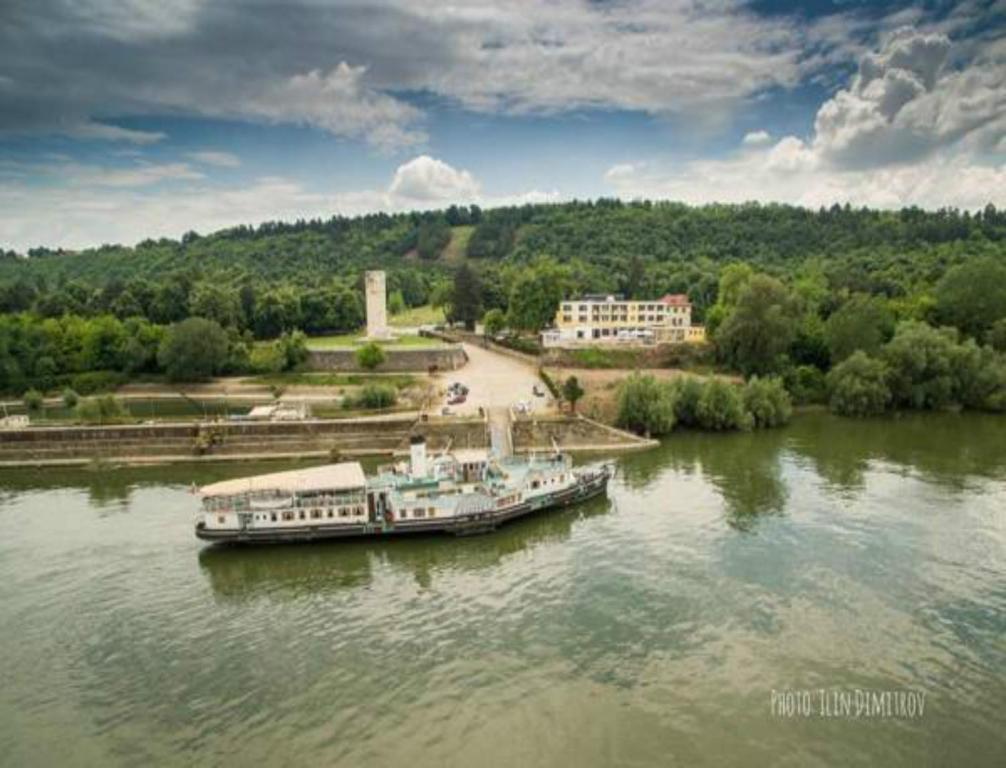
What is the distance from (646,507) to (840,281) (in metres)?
76.0

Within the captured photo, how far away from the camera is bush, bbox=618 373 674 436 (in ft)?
176

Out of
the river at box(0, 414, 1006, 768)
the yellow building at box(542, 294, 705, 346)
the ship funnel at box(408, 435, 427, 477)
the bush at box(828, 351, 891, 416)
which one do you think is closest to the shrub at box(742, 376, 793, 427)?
the bush at box(828, 351, 891, 416)

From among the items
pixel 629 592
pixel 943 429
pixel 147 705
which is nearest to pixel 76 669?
pixel 147 705

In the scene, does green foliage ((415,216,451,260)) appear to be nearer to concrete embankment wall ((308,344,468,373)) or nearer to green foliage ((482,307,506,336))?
green foliage ((482,307,506,336))

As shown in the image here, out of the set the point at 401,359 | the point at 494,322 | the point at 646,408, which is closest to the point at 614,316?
the point at 494,322

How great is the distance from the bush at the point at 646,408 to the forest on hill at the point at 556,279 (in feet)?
52.8

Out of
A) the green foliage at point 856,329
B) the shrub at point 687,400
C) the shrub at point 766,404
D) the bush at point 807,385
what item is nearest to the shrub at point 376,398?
the shrub at point 687,400

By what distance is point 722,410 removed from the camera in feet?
179

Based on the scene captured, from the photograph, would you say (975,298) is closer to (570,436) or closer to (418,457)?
(570,436)

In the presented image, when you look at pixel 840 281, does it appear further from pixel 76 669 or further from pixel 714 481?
pixel 76 669

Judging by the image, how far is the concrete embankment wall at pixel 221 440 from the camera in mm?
51844

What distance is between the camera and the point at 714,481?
42562 millimetres

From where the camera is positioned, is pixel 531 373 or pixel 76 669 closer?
pixel 76 669

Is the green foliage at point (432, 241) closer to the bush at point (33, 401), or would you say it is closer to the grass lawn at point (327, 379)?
the grass lawn at point (327, 379)
